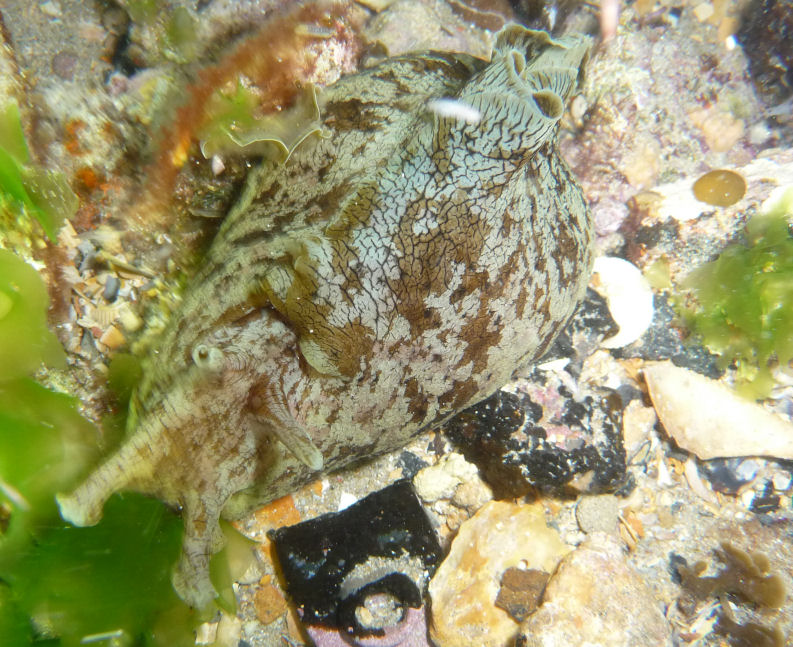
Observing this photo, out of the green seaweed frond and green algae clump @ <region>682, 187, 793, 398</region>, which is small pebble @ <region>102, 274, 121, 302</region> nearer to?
the green seaweed frond

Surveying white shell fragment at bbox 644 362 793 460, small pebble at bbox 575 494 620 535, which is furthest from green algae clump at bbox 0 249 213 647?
white shell fragment at bbox 644 362 793 460

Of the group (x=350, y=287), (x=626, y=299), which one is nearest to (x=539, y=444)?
(x=626, y=299)

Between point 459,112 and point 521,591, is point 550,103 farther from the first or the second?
point 521,591

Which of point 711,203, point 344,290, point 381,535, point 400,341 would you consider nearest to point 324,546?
point 381,535

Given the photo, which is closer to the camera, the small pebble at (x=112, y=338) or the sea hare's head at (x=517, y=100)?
the sea hare's head at (x=517, y=100)

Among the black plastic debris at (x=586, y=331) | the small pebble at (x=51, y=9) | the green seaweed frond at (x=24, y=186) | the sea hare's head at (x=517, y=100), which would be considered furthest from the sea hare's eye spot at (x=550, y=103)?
the small pebble at (x=51, y=9)

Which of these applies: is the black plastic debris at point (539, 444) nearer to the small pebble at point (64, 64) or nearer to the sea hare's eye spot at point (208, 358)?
the sea hare's eye spot at point (208, 358)

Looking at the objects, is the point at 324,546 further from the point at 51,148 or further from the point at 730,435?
the point at 730,435
